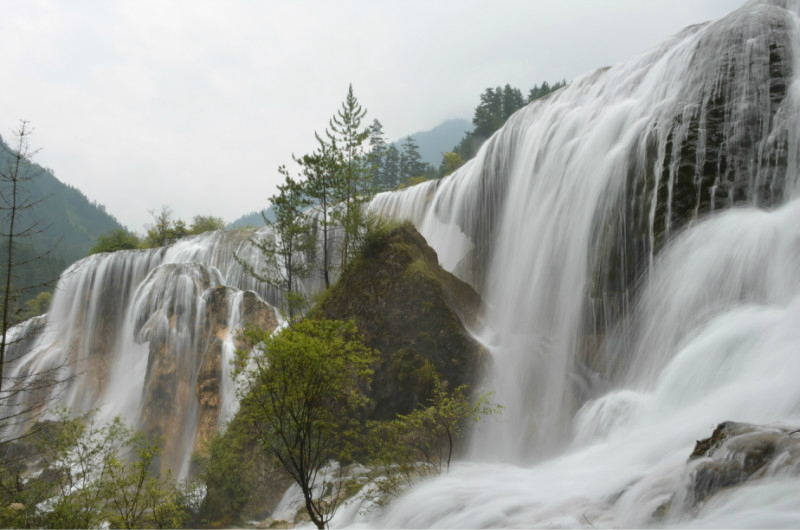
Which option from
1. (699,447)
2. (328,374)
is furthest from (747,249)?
(328,374)

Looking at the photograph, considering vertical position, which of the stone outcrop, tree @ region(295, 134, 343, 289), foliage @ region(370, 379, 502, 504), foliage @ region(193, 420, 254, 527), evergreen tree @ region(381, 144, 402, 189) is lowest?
foliage @ region(193, 420, 254, 527)

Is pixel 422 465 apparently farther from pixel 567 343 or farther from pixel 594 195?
pixel 594 195

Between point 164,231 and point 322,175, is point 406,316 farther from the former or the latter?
point 164,231

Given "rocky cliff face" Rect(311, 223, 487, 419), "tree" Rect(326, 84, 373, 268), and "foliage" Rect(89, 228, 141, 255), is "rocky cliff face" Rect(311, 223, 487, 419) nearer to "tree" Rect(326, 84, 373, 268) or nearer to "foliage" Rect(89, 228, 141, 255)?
"tree" Rect(326, 84, 373, 268)

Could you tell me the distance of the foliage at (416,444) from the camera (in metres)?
9.92

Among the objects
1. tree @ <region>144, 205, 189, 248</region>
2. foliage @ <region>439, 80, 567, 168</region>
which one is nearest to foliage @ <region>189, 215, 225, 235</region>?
tree @ <region>144, 205, 189, 248</region>

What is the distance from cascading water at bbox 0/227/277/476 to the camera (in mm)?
21391

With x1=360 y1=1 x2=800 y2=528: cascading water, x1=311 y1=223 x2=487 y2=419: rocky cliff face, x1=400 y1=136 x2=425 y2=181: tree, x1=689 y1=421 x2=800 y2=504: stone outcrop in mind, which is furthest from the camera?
x1=400 y1=136 x2=425 y2=181: tree

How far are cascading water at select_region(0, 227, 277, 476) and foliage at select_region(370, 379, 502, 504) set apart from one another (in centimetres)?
938

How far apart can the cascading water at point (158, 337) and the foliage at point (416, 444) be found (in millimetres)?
9379

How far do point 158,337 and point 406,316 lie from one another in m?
15.2

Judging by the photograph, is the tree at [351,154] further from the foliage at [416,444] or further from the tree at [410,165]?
the tree at [410,165]

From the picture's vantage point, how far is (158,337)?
23594 millimetres

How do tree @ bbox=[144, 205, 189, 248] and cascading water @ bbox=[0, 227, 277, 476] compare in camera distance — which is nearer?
cascading water @ bbox=[0, 227, 277, 476]
